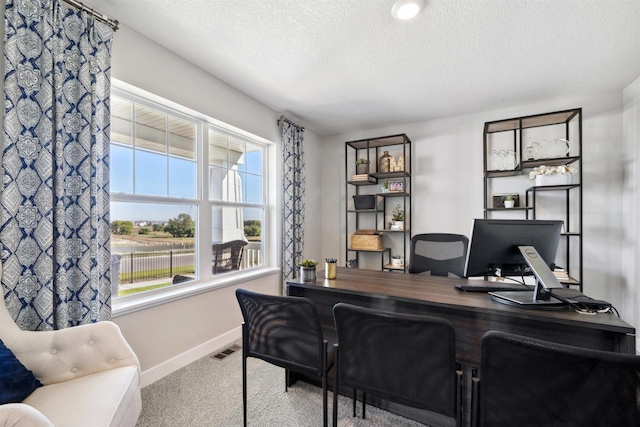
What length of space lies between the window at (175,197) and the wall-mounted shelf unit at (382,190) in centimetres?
157

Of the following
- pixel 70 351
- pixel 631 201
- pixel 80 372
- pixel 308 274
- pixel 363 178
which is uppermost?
pixel 363 178

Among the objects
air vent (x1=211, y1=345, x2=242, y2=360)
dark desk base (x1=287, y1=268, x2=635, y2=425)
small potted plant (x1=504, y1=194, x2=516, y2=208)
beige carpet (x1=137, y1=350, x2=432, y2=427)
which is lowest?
air vent (x1=211, y1=345, x2=242, y2=360)

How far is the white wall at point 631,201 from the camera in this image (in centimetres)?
263

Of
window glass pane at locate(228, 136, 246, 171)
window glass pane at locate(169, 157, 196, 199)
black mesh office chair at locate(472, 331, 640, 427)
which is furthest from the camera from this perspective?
window glass pane at locate(228, 136, 246, 171)

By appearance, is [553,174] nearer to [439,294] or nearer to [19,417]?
[439,294]

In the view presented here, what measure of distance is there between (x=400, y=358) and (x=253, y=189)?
2.65 m

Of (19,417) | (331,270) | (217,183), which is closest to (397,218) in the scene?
(331,270)

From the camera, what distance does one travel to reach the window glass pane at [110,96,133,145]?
2.05 m

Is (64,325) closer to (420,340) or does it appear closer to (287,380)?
(287,380)

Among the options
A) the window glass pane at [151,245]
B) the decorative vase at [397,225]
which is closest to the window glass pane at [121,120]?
the window glass pane at [151,245]

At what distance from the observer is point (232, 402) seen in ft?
6.06

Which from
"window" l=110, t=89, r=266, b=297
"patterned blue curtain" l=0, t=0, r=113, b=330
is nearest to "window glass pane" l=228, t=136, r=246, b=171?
"window" l=110, t=89, r=266, b=297

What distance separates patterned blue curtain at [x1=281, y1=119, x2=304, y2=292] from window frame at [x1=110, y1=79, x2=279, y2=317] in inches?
7.8

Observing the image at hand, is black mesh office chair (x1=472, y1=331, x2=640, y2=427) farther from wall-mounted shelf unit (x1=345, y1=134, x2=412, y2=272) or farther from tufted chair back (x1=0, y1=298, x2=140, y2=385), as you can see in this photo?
wall-mounted shelf unit (x1=345, y1=134, x2=412, y2=272)
